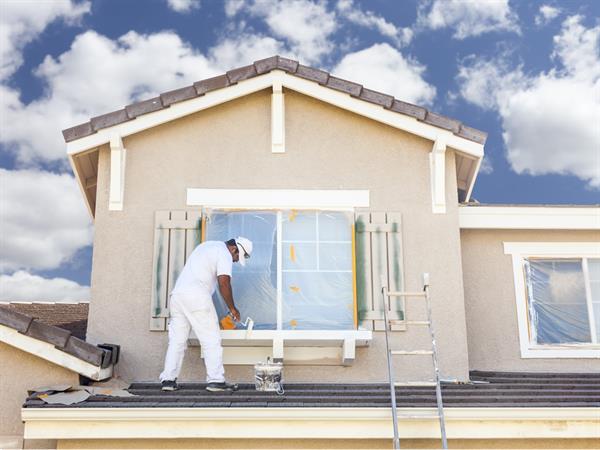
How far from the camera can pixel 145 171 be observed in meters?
8.71

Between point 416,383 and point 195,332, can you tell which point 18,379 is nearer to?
point 195,332

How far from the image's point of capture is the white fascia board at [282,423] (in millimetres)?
6566

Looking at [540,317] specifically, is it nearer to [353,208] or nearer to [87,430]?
[353,208]

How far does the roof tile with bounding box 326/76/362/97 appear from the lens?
8.77 metres

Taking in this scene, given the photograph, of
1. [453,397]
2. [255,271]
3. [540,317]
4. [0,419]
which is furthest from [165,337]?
[540,317]

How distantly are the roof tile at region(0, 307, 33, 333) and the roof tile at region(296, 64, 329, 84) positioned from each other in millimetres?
4195

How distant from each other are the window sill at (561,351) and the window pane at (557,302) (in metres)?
0.08

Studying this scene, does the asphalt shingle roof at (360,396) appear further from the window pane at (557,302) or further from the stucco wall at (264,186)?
the window pane at (557,302)

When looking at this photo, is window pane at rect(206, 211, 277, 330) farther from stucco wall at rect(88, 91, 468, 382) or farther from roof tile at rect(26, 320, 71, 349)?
roof tile at rect(26, 320, 71, 349)

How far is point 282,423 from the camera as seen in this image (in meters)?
6.64

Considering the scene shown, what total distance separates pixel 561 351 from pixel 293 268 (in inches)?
139

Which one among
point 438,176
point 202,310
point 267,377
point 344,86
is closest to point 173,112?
point 344,86

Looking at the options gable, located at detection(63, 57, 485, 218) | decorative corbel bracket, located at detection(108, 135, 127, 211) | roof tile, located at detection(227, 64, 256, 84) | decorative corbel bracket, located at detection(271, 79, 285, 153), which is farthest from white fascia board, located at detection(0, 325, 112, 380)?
roof tile, located at detection(227, 64, 256, 84)

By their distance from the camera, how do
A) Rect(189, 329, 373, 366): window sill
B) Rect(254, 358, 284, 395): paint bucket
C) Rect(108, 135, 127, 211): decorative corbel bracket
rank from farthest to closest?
1. Rect(108, 135, 127, 211): decorative corbel bracket
2. Rect(189, 329, 373, 366): window sill
3. Rect(254, 358, 284, 395): paint bucket
